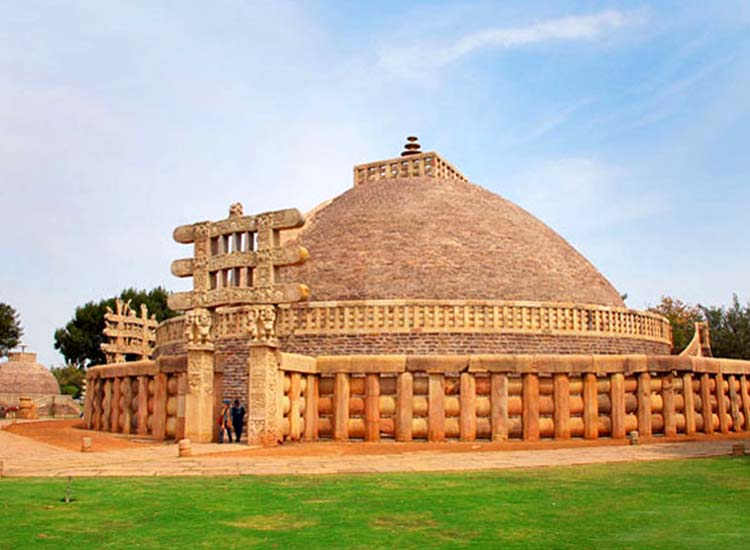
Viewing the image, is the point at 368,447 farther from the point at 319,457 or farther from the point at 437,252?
the point at 437,252

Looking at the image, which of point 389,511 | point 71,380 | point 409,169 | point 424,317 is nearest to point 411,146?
point 409,169

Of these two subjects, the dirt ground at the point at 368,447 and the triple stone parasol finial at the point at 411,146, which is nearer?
the dirt ground at the point at 368,447

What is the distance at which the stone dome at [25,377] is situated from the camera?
162ft

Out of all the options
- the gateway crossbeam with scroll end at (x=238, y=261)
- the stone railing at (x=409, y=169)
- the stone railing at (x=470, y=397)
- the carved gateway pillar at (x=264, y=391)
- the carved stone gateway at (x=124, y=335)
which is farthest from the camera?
the carved stone gateway at (x=124, y=335)

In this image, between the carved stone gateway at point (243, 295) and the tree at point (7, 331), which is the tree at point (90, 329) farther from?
the carved stone gateway at point (243, 295)

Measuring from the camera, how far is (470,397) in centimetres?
1461

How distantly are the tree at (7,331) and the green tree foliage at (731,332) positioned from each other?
1865 inches

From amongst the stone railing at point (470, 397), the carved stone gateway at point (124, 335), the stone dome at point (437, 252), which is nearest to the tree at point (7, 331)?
the carved stone gateway at point (124, 335)

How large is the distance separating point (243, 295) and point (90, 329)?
4700 centimetres

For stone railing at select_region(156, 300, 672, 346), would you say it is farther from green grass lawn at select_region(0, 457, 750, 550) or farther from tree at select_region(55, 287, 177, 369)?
tree at select_region(55, 287, 177, 369)

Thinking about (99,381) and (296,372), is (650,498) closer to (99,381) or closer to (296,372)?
(296,372)

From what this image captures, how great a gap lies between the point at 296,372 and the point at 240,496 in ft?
25.5

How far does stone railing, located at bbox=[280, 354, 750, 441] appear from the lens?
14570mm

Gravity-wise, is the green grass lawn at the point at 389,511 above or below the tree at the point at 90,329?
below
